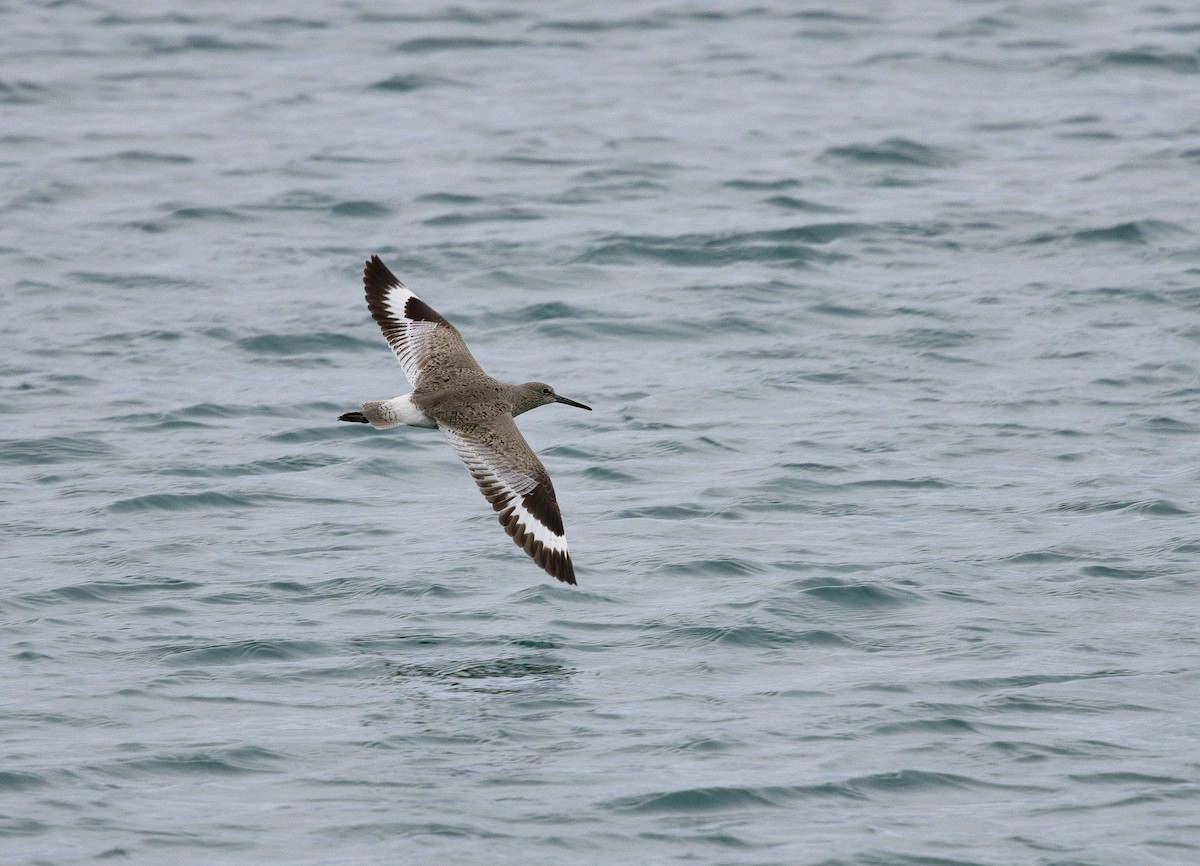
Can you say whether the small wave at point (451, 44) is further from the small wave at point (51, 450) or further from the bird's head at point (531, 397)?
the bird's head at point (531, 397)

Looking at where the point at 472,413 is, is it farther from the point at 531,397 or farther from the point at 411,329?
the point at 411,329

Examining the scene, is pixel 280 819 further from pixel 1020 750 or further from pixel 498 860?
pixel 1020 750

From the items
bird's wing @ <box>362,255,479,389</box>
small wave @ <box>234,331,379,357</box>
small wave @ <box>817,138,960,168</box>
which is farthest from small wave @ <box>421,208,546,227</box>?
bird's wing @ <box>362,255,479,389</box>

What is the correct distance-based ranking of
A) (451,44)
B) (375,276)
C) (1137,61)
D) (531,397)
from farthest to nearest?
(451,44) < (1137,61) < (375,276) < (531,397)

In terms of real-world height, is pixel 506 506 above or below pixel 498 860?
above

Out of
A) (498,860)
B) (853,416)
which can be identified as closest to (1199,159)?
(853,416)

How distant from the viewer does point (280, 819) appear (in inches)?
305

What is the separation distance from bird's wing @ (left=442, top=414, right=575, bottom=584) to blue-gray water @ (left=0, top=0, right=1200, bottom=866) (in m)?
0.38

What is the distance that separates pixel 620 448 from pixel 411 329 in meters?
1.84

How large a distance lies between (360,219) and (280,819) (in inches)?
416

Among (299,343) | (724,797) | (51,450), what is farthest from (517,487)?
(299,343)

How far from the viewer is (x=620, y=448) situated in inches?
496

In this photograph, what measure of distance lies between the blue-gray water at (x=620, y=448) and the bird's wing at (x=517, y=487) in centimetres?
38

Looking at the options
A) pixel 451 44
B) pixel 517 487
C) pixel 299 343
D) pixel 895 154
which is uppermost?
pixel 451 44
